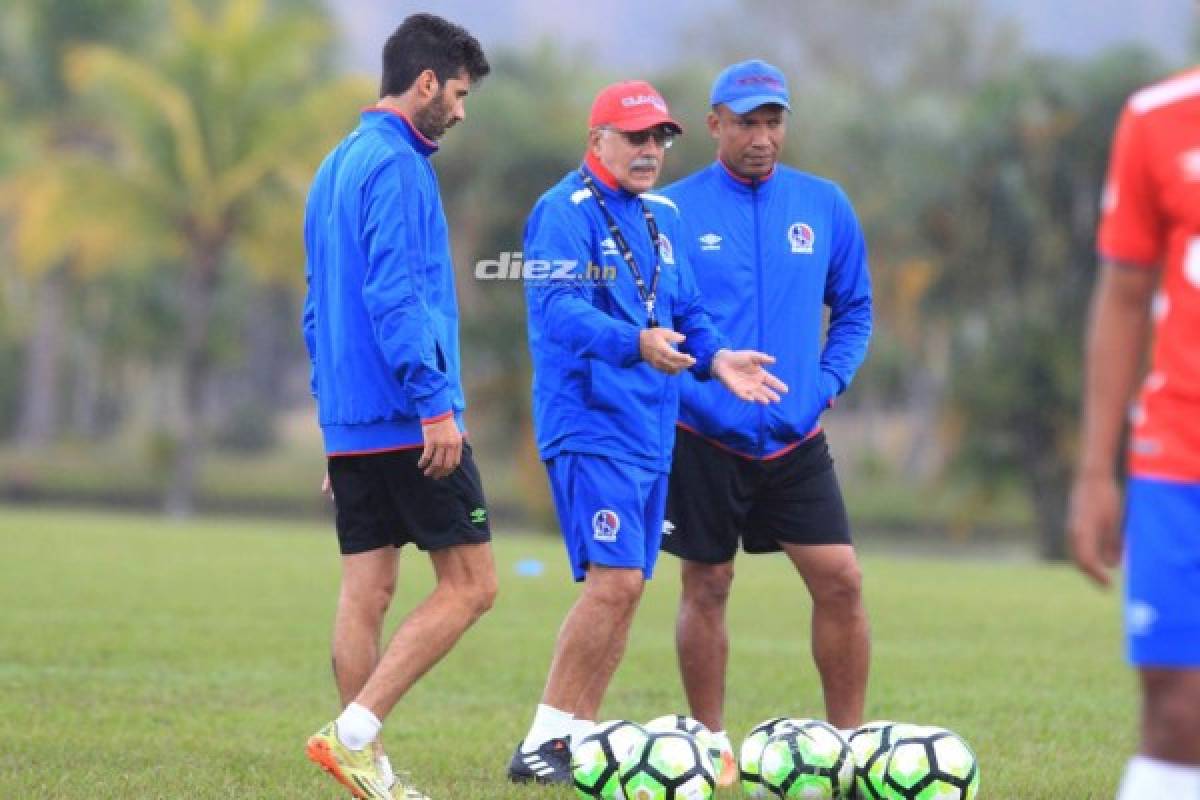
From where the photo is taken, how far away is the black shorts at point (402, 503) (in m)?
7.45

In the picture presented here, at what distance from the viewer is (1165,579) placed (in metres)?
4.78

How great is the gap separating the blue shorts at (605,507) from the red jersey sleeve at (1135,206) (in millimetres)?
3444

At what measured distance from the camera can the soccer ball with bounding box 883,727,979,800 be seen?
7414mm

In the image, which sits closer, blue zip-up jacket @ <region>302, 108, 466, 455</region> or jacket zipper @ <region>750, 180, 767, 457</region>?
blue zip-up jacket @ <region>302, 108, 466, 455</region>

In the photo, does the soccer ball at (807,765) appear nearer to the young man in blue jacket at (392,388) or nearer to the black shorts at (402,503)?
the young man in blue jacket at (392,388)

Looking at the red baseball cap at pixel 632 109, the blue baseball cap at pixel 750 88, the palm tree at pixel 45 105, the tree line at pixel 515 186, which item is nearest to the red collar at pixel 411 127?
the red baseball cap at pixel 632 109

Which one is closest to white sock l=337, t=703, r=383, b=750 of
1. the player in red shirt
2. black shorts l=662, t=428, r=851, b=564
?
black shorts l=662, t=428, r=851, b=564

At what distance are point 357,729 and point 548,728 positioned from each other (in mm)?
1267

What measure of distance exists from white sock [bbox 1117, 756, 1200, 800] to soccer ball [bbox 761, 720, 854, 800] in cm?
294

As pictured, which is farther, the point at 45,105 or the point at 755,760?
the point at 45,105

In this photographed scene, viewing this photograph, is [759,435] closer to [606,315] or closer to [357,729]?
[606,315]

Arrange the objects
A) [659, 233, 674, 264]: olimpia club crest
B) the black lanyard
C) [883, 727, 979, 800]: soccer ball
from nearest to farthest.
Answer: [883, 727, 979, 800]: soccer ball → the black lanyard → [659, 233, 674, 264]: olimpia club crest

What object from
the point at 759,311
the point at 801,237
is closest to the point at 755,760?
the point at 759,311

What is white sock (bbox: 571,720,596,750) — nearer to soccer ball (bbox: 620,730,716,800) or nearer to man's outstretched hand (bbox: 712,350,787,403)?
soccer ball (bbox: 620,730,716,800)
